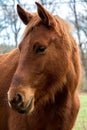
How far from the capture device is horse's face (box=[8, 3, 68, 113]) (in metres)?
4.07

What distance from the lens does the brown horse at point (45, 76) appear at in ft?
13.6

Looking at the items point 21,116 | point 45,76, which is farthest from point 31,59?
point 21,116

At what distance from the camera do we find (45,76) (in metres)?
4.30

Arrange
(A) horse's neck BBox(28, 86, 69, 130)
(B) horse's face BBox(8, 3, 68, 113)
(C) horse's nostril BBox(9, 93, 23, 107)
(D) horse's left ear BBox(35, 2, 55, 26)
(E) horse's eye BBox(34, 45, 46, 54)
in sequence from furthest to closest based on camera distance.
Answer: (A) horse's neck BBox(28, 86, 69, 130)
(D) horse's left ear BBox(35, 2, 55, 26)
(E) horse's eye BBox(34, 45, 46, 54)
(B) horse's face BBox(8, 3, 68, 113)
(C) horse's nostril BBox(9, 93, 23, 107)

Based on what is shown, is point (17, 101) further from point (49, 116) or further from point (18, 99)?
point (49, 116)

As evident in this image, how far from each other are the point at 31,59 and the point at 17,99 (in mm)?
538

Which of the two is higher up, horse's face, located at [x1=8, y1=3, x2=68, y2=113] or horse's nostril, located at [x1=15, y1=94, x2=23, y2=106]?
horse's face, located at [x1=8, y1=3, x2=68, y2=113]

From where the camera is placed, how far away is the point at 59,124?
4.60 m

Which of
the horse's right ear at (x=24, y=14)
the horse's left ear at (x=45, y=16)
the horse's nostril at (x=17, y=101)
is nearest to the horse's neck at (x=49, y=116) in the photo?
the horse's nostril at (x=17, y=101)

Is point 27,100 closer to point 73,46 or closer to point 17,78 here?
point 17,78

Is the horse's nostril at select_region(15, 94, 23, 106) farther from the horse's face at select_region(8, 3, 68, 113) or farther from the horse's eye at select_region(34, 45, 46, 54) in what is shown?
the horse's eye at select_region(34, 45, 46, 54)

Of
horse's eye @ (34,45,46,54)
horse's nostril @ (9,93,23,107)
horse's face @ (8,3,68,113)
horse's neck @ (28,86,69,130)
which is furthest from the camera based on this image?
horse's neck @ (28,86,69,130)

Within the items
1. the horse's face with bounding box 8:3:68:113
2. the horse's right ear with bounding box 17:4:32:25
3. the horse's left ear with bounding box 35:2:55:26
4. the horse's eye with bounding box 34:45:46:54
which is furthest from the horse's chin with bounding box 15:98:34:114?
the horse's right ear with bounding box 17:4:32:25

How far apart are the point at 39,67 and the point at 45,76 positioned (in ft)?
0.47
